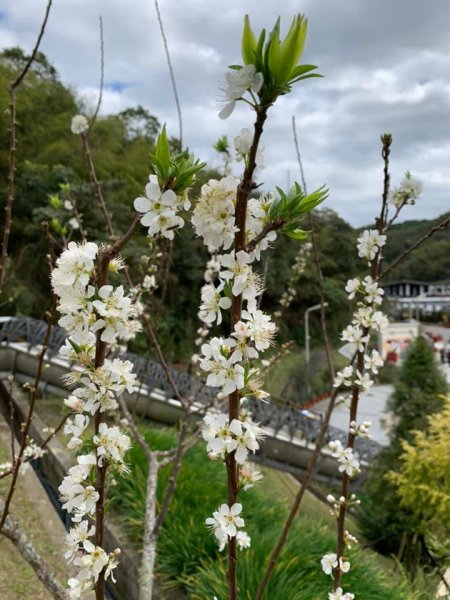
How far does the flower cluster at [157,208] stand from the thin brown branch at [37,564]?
102cm

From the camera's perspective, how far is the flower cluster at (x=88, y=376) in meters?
0.81

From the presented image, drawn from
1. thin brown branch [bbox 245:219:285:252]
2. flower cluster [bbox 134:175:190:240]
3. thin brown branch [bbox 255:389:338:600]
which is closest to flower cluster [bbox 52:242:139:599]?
flower cluster [bbox 134:175:190:240]

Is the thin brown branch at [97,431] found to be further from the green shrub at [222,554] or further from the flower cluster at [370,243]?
the green shrub at [222,554]

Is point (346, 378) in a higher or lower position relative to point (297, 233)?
lower

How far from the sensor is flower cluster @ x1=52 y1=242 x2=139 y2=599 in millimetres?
809

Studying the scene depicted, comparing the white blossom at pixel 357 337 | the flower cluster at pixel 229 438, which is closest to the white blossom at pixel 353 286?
the white blossom at pixel 357 337

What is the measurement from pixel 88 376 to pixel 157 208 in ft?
1.17

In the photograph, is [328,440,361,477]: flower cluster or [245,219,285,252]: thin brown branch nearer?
[245,219,285,252]: thin brown branch

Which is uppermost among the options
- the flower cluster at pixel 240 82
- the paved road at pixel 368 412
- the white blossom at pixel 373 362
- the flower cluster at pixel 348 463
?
the flower cluster at pixel 240 82

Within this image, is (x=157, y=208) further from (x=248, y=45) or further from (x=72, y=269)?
(x=248, y=45)

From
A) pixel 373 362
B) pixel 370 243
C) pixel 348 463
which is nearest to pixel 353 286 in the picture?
pixel 370 243

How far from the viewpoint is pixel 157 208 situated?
793mm

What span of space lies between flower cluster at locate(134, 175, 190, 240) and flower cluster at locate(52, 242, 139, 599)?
0.12 m

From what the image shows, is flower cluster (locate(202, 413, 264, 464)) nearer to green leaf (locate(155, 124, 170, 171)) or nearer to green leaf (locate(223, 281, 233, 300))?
green leaf (locate(223, 281, 233, 300))
